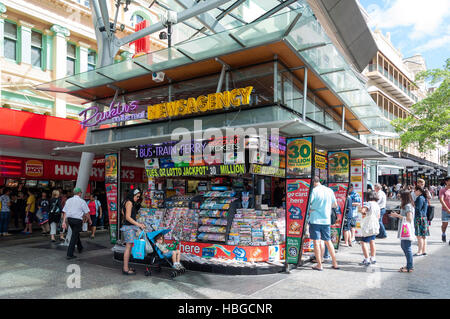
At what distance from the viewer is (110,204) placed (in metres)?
10.0

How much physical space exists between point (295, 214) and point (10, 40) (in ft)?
53.6

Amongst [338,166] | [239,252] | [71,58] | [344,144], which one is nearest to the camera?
[239,252]

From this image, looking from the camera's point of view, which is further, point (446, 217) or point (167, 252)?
point (446, 217)

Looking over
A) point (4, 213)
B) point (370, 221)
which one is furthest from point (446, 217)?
point (4, 213)

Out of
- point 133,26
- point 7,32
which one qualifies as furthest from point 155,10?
point 7,32

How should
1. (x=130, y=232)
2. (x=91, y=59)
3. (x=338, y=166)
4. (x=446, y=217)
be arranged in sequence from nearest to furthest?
(x=130, y=232) < (x=338, y=166) < (x=446, y=217) < (x=91, y=59)

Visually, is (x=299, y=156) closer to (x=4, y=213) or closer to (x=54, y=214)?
(x=54, y=214)

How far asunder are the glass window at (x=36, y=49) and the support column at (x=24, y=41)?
1.24 ft

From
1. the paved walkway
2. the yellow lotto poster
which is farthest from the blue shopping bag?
the yellow lotto poster

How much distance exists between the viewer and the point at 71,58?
19.2 m

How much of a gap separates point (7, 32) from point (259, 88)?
1445 cm

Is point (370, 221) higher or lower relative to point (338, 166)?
lower

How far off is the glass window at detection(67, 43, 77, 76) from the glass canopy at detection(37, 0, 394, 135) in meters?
9.32

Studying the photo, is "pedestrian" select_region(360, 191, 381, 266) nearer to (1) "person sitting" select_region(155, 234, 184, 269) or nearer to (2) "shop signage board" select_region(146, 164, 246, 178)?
(2) "shop signage board" select_region(146, 164, 246, 178)
